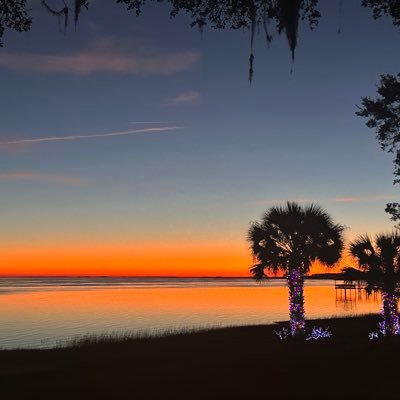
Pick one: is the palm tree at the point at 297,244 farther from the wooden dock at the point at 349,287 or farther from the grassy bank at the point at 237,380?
the grassy bank at the point at 237,380

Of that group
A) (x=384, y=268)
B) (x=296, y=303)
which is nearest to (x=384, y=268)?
(x=384, y=268)

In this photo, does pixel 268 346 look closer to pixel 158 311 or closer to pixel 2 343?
pixel 2 343

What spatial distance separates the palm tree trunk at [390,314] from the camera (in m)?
25.5

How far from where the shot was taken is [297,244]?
28750 mm

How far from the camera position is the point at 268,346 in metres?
26.1

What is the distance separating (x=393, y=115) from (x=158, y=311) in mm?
45929

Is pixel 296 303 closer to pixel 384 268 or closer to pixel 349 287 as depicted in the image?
pixel 384 268

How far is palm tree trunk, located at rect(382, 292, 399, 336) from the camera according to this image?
2550 cm

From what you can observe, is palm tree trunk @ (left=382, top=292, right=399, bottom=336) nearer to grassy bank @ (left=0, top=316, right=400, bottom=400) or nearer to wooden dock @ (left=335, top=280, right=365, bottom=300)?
wooden dock @ (left=335, top=280, right=365, bottom=300)

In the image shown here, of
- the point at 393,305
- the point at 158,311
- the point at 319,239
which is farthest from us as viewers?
the point at 158,311

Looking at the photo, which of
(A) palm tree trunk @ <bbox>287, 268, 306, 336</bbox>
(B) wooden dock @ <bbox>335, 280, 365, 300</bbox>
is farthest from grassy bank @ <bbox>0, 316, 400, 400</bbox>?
(A) palm tree trunk @ <bbox>287, 268, 306, 336</bbox>

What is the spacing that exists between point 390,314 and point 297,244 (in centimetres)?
584

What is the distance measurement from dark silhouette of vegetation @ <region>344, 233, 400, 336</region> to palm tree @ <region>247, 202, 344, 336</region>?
2.38 metres

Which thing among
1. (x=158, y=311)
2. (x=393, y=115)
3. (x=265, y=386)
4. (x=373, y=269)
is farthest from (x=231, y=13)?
(x=158, y=311)
